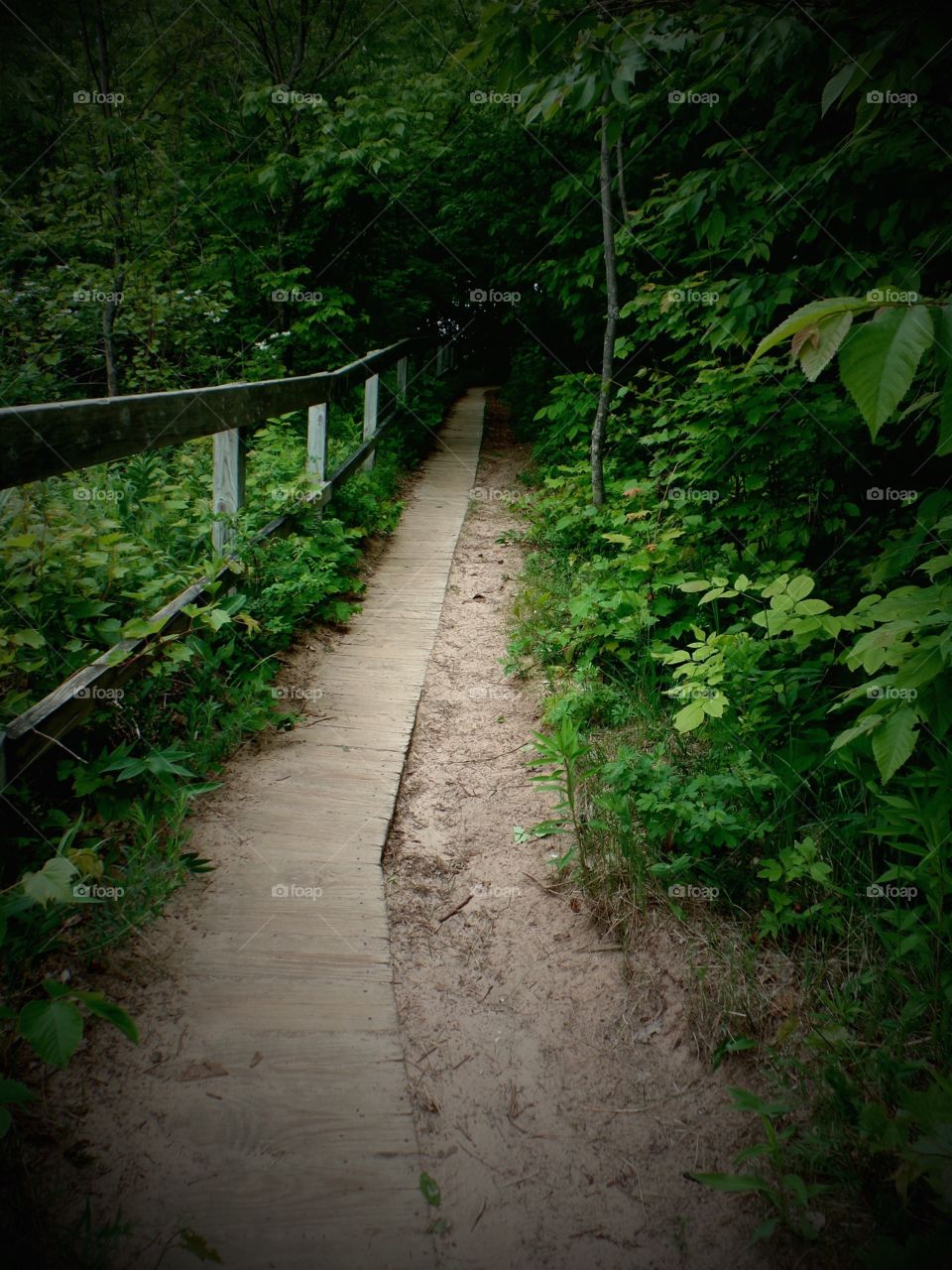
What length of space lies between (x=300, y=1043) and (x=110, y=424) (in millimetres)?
2253

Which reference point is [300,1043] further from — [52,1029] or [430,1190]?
[52,1029]

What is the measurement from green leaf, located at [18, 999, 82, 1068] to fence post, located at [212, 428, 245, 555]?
2.65 m

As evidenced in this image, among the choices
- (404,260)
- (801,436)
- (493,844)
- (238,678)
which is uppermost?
(404,260)

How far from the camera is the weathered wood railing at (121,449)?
217 cm

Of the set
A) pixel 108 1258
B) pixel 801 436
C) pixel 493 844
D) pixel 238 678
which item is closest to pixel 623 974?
pixel 493 844

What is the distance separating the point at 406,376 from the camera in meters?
11.4

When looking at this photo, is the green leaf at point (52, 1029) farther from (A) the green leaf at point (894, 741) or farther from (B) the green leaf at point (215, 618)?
(A) the green leaf at point (894, 741)

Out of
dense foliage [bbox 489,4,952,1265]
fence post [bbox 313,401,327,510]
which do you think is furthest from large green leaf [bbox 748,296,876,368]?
fence post [bbox 313,401,327,510]

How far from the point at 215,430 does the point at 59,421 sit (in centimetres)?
132

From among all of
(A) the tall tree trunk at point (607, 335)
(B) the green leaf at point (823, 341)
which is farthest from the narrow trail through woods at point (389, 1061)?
(A) the tall tree trunk at point (607, 335)

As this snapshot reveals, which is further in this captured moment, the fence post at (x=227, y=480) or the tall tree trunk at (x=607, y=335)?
the tall tree trunk at (x=607, y=335)

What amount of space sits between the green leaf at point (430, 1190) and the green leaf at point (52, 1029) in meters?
0.92

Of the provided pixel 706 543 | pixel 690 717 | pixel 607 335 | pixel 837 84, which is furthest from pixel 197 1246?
pixel 607 335

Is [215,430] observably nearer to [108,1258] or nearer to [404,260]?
[108,1258]
